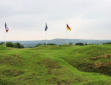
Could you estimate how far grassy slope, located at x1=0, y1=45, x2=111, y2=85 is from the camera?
15.8 m

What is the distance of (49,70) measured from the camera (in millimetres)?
18625

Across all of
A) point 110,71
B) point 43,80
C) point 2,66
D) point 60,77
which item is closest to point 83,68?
point 110,71

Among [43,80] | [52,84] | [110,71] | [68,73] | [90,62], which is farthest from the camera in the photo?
[90,62]

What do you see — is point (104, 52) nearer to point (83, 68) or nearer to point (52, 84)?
point (83, 68)

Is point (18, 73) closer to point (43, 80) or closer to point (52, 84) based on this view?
point (43, 80)

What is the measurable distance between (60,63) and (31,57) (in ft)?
13.3

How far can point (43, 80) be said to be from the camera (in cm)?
1617

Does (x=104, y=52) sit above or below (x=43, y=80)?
above

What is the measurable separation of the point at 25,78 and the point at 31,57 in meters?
6.12

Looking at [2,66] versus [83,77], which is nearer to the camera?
[83,77]

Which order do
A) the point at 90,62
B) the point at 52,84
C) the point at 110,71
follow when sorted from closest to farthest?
the point at 52,84 < the point at 110,71 < the point at 90,62

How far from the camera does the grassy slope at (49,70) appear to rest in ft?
51.9

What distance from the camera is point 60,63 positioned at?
20516 millimetres

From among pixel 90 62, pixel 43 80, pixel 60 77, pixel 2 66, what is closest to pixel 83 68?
pixel 90 62
